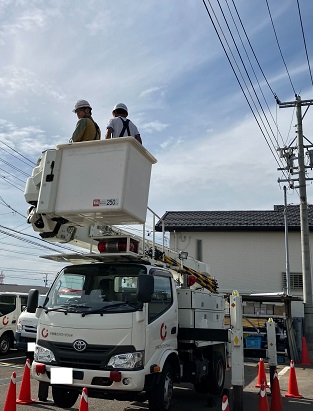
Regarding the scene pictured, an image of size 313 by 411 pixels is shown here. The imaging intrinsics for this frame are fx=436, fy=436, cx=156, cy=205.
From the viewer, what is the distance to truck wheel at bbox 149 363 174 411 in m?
5.95

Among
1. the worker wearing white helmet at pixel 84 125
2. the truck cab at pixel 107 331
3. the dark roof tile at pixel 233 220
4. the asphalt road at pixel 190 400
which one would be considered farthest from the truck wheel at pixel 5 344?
Answer: the dark roof tile at pixel 233 220

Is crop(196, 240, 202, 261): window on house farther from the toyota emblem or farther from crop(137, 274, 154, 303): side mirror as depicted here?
the toyota emblem

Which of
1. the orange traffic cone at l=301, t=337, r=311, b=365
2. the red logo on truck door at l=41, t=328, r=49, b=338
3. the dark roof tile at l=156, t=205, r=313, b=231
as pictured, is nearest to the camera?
the red logo on truck door at l=41, t=328, r=49, b=338

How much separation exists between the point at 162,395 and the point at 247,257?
20.0 m

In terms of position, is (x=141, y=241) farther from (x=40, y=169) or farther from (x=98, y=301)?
(x=40, y=169)

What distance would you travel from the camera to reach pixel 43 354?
6.13 metres

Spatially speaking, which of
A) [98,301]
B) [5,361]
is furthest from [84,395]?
[5,361]

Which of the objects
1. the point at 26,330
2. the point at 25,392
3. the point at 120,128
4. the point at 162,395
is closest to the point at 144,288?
the point at 162,395

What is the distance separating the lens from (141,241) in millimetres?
7340

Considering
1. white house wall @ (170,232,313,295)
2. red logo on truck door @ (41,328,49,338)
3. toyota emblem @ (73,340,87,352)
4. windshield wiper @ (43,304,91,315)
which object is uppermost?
white house wall @ (170,232,313,295)

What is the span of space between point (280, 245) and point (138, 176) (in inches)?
802

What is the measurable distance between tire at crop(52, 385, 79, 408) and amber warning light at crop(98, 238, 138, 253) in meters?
2.17

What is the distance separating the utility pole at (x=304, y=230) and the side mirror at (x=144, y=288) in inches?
442

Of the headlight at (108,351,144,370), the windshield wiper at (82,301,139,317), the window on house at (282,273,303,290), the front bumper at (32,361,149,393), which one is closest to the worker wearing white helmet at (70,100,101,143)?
the windshield wiper at (82,301,139,317)
